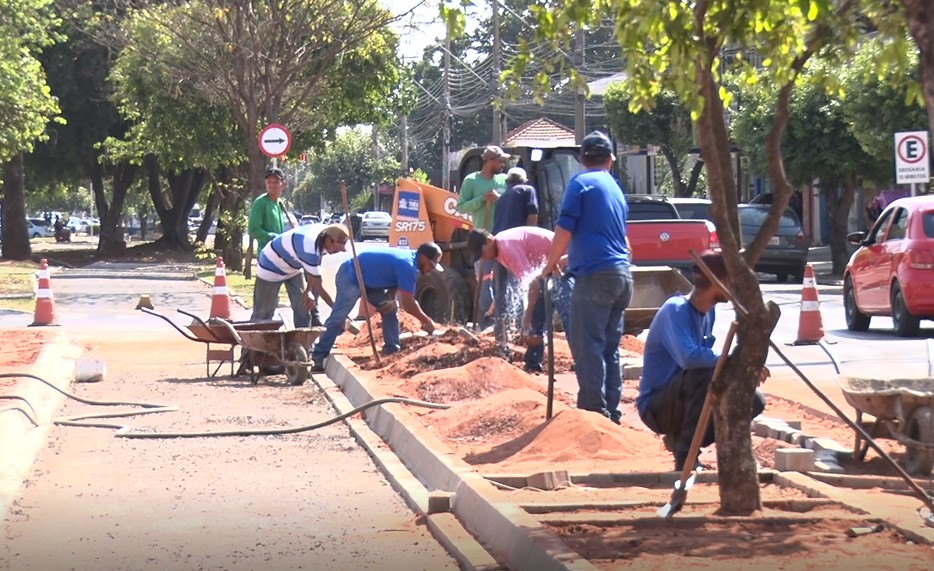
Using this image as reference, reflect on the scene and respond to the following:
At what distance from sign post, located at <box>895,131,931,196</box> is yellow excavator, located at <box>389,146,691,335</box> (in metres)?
6.59

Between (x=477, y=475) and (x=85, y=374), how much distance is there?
291 inches

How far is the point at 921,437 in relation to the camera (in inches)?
326

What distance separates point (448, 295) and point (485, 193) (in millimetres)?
2310

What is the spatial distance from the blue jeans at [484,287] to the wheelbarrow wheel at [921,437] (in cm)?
642

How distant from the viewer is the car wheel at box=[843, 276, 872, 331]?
763 inches

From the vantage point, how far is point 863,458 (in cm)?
867

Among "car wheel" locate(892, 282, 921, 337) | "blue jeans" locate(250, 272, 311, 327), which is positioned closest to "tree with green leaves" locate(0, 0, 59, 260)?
"blue jeans" locate(250, 272, 311, 327)

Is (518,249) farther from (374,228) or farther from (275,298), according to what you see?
(374,228)

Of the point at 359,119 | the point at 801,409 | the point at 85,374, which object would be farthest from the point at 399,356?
the point at 359,119

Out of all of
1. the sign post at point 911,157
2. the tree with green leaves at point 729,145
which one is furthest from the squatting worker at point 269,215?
the sign post at point 911,157

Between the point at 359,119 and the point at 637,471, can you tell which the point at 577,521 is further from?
the point at 359,119

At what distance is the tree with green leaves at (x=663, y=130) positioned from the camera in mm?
53938

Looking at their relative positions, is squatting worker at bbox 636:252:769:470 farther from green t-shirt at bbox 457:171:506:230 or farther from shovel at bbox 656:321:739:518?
green t-shirt at bbox 457:171:506:230

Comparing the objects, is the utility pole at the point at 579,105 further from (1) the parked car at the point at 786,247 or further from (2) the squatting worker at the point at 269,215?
(2) the squatting worker at the point at 269,215
